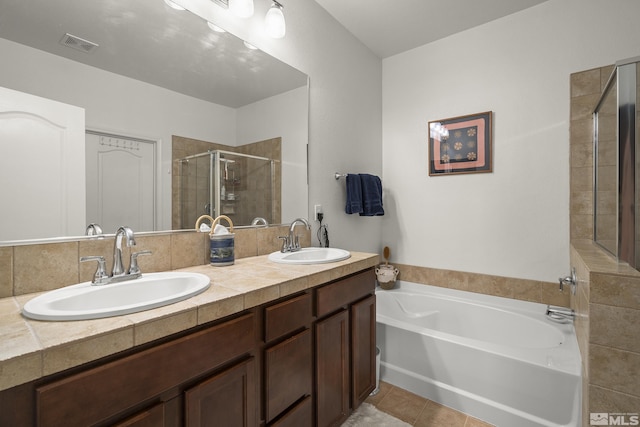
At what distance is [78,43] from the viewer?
1117 mm

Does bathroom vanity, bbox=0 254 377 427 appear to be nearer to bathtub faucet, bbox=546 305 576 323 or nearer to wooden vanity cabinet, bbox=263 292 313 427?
wooden vanity cabinet, bbox=263 292 313 427

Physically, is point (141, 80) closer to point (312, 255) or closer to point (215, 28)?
point (215, 28)

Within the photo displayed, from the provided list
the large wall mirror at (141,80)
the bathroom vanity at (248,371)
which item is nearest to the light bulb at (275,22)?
the large wall mirror at (141,80)

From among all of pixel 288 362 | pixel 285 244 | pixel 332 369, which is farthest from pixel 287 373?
pixel 285 244

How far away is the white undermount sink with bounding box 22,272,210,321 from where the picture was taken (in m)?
0.75

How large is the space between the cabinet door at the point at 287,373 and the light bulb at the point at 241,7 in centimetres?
160

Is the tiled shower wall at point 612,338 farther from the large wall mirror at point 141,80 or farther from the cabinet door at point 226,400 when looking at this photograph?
the large wall mirror at point 141,80

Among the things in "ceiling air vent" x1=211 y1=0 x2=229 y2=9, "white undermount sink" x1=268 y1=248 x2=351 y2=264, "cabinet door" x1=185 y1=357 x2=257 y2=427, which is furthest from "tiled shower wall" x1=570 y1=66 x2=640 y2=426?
"ceiling air vent" x1=211 y1=0 x2=229 y2=9

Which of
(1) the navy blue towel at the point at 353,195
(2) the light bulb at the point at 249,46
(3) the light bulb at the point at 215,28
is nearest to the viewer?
(3) the light bulb at the point at 215,28

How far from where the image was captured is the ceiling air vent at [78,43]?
1.09 metres

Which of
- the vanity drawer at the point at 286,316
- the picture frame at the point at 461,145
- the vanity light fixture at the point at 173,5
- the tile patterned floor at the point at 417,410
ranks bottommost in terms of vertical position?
the tile patterned floor at the point at 417,410

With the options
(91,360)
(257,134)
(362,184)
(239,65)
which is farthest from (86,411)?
(362,184)

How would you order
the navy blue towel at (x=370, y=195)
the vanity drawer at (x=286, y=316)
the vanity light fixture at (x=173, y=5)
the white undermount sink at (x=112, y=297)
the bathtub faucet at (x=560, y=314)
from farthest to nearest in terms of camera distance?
the navy blue towel at (x=370, y=195), the bathtub faucet at (x=560, y=314), the vanity light fixture at (x=173, y=5), the vanity drawer at (x=286, y=316), the white undermount sink at (x=112, y=297)

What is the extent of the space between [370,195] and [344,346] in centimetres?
133
